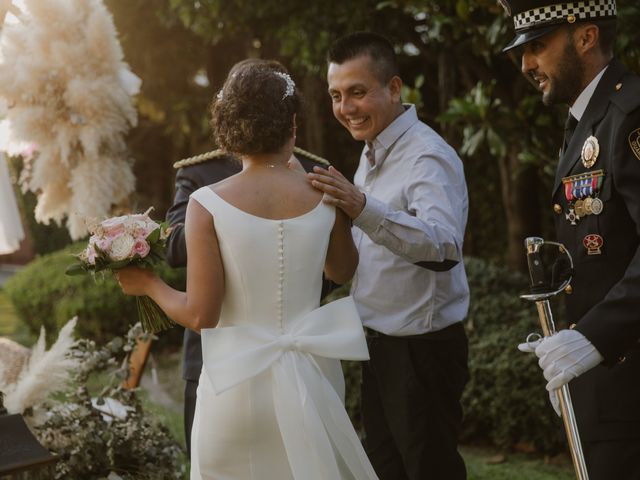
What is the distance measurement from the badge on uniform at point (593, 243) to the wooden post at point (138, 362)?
2545 millimetres

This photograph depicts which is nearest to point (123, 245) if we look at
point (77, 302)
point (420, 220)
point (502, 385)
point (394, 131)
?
point (420, 220)

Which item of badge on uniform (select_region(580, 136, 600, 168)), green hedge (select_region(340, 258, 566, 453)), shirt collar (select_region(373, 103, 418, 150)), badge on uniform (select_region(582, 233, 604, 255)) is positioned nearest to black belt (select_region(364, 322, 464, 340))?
shirt collar (select_region(373, 103, 418, 150))

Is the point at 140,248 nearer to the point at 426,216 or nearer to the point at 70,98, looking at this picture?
the point at 426,216

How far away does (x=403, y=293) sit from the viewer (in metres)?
3.11

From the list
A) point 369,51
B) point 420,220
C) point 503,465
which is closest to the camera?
point 420,220

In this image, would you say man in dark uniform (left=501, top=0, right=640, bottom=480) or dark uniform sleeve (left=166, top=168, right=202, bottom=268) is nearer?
man in dark uniform (left=501, top=0, right=640, bottom=480)

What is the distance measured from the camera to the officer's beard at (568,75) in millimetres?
2486

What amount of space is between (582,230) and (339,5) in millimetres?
4585

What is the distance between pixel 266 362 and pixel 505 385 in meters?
2.94

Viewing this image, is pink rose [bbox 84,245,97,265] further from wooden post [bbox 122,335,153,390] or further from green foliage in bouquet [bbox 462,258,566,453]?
green foliage in bouquet [bbox 462,258,566,453]

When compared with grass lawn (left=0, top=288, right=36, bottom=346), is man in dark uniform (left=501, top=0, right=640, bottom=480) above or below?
above

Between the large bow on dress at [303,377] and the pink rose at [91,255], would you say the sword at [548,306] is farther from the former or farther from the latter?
the pink rose at [91,255]

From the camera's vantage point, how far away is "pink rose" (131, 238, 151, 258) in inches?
102

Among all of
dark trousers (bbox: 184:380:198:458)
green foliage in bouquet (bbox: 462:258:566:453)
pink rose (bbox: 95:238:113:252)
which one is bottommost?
green foliage in bouquet (bbox: 462:258:566:453)
